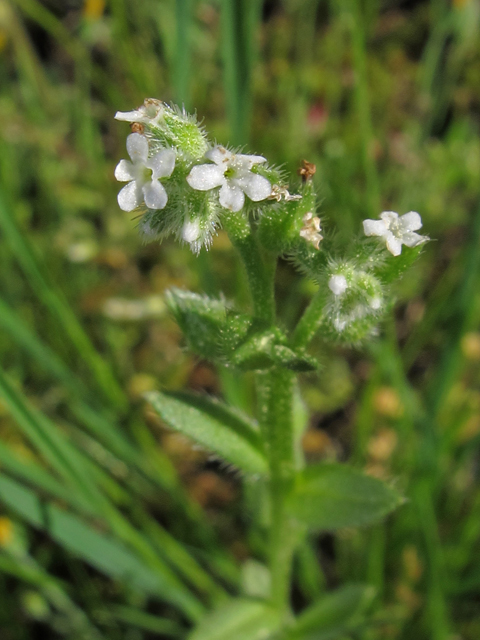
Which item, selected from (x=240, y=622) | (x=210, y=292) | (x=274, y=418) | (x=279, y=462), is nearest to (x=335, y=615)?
(x=240, y=622)

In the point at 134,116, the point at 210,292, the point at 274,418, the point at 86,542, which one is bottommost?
the point at 86,542

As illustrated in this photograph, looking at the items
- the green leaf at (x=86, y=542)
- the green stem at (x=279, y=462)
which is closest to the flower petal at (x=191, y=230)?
the green stem at (x=279, y=462)

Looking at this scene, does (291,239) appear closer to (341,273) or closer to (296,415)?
(341,273)

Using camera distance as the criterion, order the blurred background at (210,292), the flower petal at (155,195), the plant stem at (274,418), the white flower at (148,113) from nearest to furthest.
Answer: the flower petal at (155,195) → the white flower at (148,113) → the plant stem at (274,418) → the blurred background at (210,292)

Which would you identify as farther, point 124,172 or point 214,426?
point 214,426

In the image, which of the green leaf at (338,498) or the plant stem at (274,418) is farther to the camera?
the green leaf at (338,498)

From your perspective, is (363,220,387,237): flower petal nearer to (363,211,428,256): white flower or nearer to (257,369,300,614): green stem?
(363,211,428,256): white flower

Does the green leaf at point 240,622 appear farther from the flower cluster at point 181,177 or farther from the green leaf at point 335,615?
the flower cluster at point 181,177

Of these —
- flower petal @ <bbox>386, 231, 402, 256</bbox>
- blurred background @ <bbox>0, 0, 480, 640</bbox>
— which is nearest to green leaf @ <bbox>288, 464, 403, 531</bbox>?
blurred background @ <bbox>0, 0, 480, 640</bbox>

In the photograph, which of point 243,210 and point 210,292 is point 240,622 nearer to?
point 210,292
